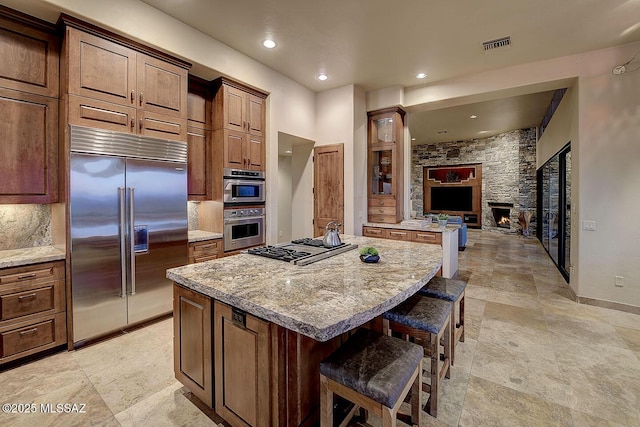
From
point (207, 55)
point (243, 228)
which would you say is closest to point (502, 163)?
point (243, 228)

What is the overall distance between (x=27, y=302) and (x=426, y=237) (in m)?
4.45

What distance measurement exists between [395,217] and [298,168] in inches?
79.3

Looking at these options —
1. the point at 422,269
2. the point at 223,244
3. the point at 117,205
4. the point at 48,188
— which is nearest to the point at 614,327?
the point at 422,269

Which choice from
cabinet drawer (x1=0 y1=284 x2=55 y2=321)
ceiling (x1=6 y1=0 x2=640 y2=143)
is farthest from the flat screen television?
cabinet drawer (x1=0 y1=284 x2=55 y2=321)

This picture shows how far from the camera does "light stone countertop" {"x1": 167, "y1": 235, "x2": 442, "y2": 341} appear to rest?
113cm

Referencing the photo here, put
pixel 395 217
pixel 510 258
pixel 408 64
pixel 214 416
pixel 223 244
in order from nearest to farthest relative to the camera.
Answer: pixel 214 416
pixel 223 244
pixel 408 64
pixel 395 217
pixel 510 258

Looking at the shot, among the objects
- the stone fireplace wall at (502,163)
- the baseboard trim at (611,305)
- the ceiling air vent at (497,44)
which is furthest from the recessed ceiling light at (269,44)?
the stone fireplace wall at (502,163)

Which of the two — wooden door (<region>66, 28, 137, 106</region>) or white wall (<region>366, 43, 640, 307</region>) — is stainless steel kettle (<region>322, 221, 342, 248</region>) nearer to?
wooden door (<region>66, 28, 137, 106</region>)

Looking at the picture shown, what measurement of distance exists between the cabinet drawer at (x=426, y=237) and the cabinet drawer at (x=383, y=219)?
600 millimetres

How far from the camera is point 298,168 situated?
17.8 feet

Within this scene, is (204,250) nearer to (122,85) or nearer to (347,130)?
(122,85)

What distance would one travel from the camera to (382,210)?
16.5 feet

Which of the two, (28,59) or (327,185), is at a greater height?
(28,59)

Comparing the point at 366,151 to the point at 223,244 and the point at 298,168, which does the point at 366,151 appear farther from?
the point at 223,244
